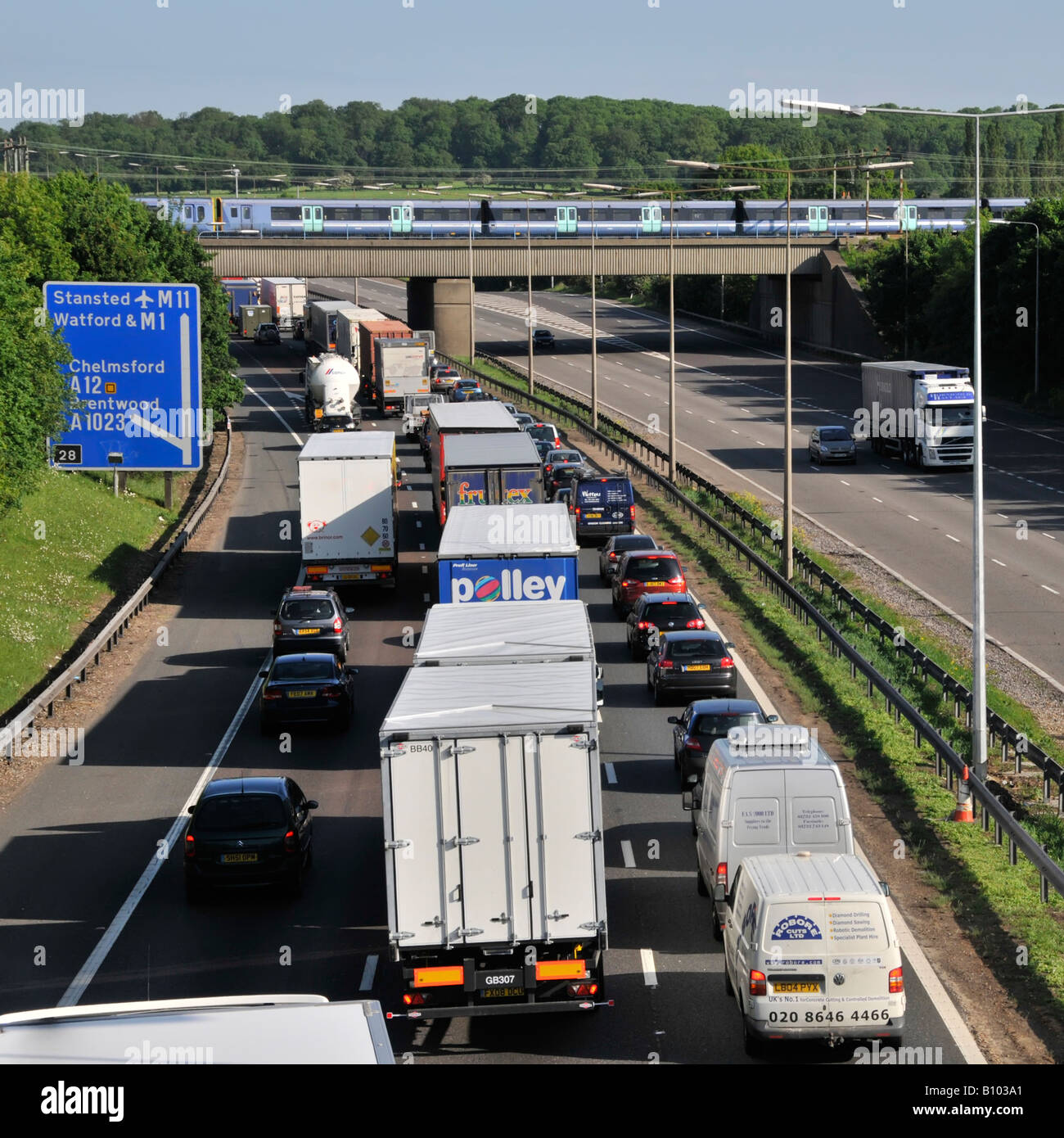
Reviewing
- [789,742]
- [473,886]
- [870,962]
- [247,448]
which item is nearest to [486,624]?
[789,742]

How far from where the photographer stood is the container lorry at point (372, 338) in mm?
83062

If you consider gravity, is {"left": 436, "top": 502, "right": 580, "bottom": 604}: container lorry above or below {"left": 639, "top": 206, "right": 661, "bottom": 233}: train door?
below

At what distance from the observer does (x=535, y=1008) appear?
15656 mm

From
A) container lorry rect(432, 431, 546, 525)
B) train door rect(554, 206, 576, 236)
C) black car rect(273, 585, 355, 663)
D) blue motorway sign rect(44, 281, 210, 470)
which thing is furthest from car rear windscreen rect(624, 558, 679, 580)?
train door rect(554, 206, 576, 236)

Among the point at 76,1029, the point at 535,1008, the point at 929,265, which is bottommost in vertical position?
the point at 535,1008

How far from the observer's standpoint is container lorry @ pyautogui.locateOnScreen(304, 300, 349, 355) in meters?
98.4

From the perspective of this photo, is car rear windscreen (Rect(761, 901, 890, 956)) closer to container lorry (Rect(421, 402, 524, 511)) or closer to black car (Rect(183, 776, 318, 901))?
black car (Rect(183, 776, 318, 901))

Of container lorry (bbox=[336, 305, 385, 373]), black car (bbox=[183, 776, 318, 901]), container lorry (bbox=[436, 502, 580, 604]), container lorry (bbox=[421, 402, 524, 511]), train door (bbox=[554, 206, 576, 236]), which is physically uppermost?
train door (bbox=[554, 206, 576, 236])

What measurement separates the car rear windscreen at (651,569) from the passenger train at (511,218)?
65.6 m

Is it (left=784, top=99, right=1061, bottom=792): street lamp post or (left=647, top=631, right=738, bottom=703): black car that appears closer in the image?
(left=784, top=99, right=1061, bottom=792): street lamp post

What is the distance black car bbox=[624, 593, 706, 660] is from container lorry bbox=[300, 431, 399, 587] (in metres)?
8.66

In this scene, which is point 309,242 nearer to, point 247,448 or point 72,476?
point 247,448

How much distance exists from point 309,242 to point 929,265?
123 ft

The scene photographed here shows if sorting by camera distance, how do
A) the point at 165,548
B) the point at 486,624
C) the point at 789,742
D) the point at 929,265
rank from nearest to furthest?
the point at 789,742
the point at 486,624
the point at 165,548
the point at 929,265
